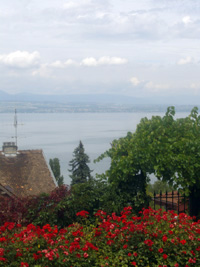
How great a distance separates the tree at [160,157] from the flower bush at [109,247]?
152 inches

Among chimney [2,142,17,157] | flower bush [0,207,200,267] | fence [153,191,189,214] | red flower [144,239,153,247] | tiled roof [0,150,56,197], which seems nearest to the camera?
flower bush [0,207,200,267]

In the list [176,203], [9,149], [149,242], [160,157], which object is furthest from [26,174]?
[149,242]

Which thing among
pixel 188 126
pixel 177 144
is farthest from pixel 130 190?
pixel 188 126

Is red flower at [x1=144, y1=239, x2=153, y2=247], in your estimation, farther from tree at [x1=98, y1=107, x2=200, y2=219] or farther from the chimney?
the chimney

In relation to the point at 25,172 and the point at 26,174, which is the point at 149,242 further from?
the point at 25,172

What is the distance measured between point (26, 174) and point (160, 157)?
12025mm

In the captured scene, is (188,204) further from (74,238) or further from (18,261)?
(18,261)

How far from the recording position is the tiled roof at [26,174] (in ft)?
64.1

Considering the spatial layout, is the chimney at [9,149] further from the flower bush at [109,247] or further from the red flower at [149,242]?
the red flower at [149,242]

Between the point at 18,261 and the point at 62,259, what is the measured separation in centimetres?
72

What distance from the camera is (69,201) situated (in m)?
9.76

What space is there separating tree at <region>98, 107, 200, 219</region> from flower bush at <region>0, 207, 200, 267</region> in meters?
3.87

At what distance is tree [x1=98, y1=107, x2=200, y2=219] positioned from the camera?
1067 centimetres

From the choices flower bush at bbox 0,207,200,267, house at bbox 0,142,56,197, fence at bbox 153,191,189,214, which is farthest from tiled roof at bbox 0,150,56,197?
flower bush at bbox 0,207,200,267
